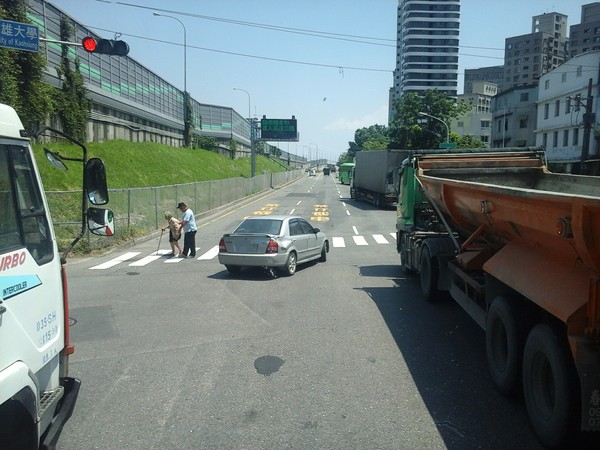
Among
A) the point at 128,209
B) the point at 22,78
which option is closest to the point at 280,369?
the point at 128,209

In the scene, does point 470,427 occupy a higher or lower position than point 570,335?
lower

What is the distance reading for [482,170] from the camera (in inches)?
387

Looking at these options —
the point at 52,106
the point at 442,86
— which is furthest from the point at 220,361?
the point at 442,86

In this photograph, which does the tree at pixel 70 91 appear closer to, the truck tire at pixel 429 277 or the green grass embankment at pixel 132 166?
the green grass embankment at pixel 132 166

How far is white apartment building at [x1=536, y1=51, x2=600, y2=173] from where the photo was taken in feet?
162

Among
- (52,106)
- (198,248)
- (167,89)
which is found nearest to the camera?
(198,248)

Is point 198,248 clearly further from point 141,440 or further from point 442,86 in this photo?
point 442,86

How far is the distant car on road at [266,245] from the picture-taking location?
1269 cm

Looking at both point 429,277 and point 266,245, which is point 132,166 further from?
point 429,277

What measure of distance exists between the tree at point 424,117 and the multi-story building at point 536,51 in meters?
109

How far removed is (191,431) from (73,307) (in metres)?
6.03

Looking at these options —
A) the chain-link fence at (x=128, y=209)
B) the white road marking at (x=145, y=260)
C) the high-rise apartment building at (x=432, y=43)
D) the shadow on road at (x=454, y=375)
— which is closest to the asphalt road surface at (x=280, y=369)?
the shadow on road at (x=454, y=375)

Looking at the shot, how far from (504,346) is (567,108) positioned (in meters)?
54.8

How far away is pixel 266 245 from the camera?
41.7 feet
